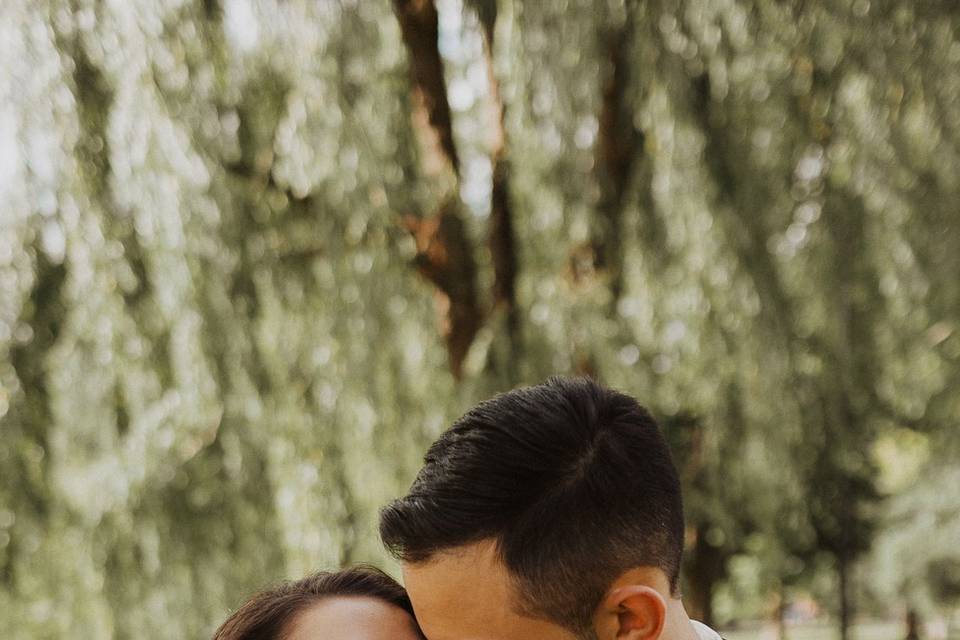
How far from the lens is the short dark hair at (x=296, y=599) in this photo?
1.50 m

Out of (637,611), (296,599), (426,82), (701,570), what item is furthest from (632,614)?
(701,570)

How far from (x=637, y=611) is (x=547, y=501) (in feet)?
0.48

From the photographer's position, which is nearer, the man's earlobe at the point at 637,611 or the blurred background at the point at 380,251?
the man's earlobe at the point at 637,611

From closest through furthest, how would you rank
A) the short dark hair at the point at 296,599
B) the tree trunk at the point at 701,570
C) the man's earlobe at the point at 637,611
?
the man's earlobe at the point at 637,611 → the short dark hair at the point at 296,599 → the tree trunk at the point at 701,570

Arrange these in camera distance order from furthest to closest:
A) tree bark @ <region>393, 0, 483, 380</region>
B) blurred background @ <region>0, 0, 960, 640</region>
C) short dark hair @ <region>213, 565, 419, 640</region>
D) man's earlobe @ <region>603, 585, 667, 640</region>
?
tree bark @ <region>393, 0, 483, 380</region> → blurred background @ <region>0, 0, 960, 640</region> → short dark hair @ <region>213, 565, 419, 640</region> → man's earlobe @ <region>603, 585, 667, 640</region>

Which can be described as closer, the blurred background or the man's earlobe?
the man's earlobe

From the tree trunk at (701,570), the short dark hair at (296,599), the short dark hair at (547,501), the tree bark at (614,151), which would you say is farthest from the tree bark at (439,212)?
the short dark hair at (547,501)

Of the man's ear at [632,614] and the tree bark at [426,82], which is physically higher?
the tree bark at [426,82]

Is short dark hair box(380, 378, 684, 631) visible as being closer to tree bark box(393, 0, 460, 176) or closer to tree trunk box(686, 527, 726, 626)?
tree bark box(393, 0, 460, 176)

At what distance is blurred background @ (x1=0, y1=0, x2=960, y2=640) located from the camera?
358 centimetres

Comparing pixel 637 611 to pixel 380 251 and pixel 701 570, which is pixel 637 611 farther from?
pixel 701 570

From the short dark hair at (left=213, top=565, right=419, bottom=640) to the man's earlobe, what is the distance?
309 mm

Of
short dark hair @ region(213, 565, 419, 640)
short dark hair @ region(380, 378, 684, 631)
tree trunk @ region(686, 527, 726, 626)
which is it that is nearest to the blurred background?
tree trunk @ region(686, 527, 726, 626)

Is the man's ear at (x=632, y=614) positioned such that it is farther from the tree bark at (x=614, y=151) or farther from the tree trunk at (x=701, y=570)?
the tree trunk at (x=701, y=570)
